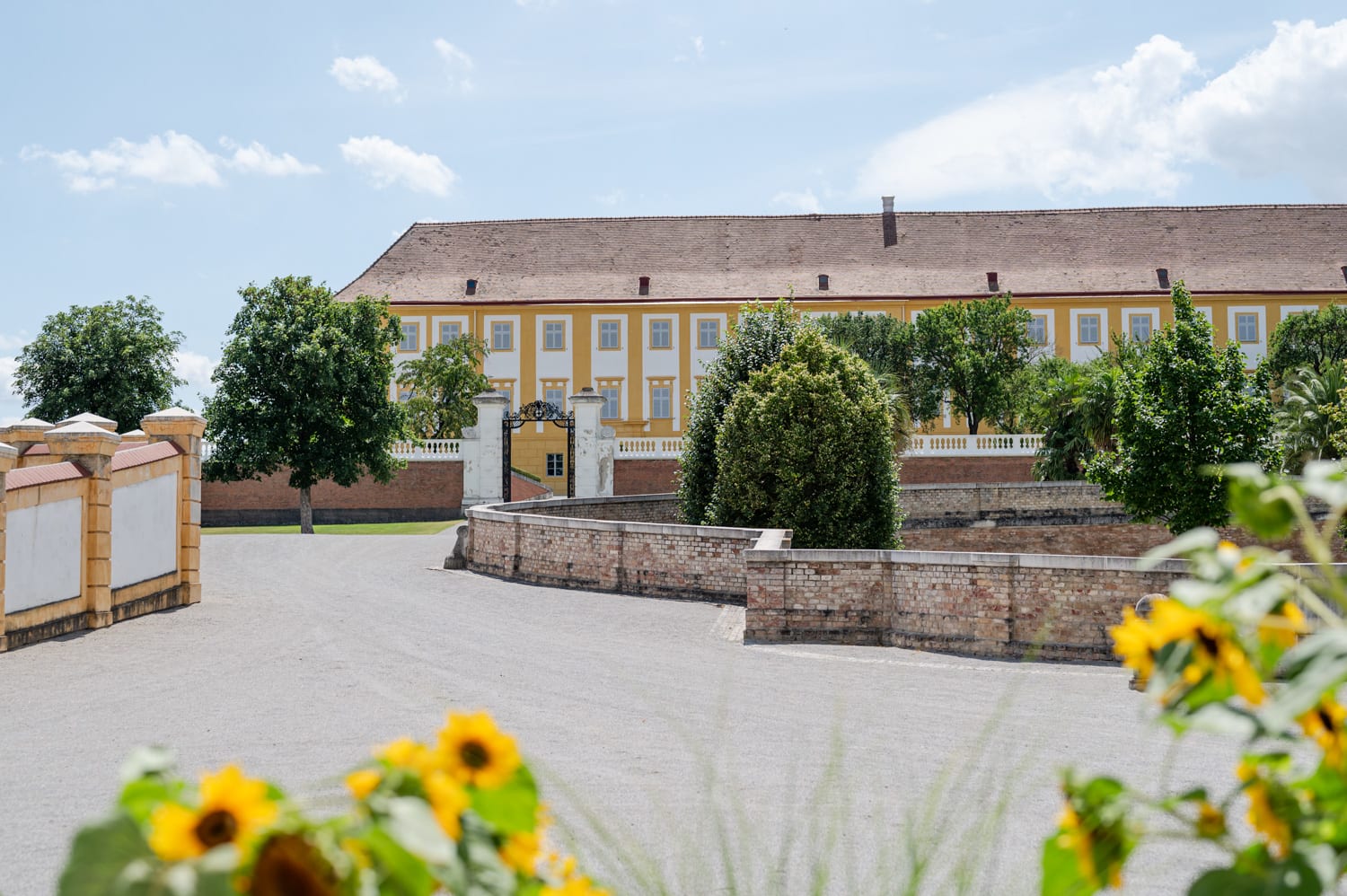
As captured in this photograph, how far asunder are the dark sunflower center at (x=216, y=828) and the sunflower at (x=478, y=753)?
14.0 inches

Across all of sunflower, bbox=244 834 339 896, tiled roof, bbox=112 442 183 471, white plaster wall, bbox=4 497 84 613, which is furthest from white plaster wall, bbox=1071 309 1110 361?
sunflower, bbox=244 834 339 896

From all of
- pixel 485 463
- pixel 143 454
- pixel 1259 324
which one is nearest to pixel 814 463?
pixel 143 454

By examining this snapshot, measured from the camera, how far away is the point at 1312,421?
32.6m

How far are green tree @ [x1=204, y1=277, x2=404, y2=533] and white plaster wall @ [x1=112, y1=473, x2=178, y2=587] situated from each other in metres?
22.6

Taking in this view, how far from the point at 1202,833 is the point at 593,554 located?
763 inches

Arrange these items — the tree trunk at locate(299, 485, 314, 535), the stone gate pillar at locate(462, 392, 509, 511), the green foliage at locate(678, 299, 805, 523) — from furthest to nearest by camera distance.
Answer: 1. the tree trunk at locate(299, 485, 314, 535)
2. the stone gate pillar at locate(462, 392, 509, 511)
3. the green foliage at locate(678, 299, 805, 523)

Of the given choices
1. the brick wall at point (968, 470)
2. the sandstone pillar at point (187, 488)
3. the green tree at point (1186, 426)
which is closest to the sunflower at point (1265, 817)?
the sandstone pillar at point (187, 488)

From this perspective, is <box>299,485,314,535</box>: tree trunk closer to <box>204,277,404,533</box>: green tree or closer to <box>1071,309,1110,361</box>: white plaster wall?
<box>204,277,404,533</box>: green tree

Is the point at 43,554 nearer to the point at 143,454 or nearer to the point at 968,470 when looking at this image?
the point at 143,454

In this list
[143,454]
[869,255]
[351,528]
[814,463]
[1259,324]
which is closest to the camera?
[143,454]

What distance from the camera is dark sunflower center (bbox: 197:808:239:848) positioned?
128 cm

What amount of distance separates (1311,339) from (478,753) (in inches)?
2303

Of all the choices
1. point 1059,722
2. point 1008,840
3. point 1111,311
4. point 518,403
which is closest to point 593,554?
point 1059,722

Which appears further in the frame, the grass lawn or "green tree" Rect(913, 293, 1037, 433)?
"green tree" Rect(913, 293, 1037, 433)
